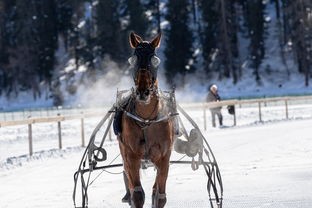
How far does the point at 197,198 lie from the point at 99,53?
63.7 m

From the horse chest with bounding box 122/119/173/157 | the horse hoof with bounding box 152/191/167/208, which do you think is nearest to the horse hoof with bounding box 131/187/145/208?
the horse hoof with bounding box 152/191/167/208

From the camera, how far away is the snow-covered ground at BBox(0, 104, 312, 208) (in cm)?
908

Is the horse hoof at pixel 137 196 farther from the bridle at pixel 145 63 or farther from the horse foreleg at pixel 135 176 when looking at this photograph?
the bridle at pixel 145 63

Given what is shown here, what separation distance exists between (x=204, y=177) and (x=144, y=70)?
5.59 metres

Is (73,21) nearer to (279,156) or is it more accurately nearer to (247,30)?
(247,30)

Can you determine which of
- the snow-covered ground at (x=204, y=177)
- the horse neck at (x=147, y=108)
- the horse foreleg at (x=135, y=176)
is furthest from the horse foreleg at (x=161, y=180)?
the snow-covered ground at (x=204, y=177)

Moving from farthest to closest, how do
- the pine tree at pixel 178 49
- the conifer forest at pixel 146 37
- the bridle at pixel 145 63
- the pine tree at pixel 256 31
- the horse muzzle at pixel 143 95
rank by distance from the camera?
the pine tree at pixel 178 49 < the conifer forest at pixel 146 37 < the pine tree at pixel 256 31 < the bridle at pixel 145 63 < the horse muzzle at pixel 143 95

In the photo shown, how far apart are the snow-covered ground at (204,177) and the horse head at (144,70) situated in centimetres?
246

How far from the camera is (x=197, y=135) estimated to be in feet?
26.9

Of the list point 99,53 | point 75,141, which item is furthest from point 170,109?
point 99,53

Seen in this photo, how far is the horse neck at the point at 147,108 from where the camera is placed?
7.04m

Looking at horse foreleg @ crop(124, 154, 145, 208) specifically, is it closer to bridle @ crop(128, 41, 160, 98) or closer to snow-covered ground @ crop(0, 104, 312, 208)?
bridle @ crop(128, 41, 160, 98)

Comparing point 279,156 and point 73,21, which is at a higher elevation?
point 73,21

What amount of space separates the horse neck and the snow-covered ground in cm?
200
